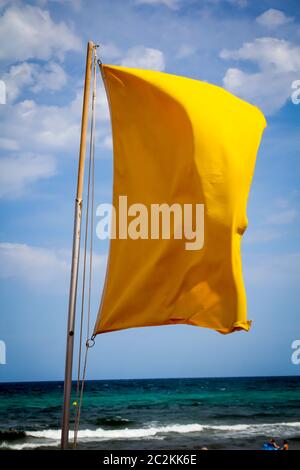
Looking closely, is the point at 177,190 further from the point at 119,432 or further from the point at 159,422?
the point at 159,422

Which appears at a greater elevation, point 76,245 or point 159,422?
point 76,245

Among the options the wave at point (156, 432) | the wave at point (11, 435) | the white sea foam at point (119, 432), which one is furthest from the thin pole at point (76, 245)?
the wave at point (11, 435)

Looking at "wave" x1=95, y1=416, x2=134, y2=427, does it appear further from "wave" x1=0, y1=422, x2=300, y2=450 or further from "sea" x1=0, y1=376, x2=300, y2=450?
"wave" x1=0, y1=422, x2=300, y2=450

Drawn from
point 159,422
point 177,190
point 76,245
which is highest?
point 177,190

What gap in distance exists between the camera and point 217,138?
534 centimetres

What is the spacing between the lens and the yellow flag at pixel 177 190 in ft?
16.9

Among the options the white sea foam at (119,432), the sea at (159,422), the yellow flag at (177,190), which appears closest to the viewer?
the yellow flag at (177,190)

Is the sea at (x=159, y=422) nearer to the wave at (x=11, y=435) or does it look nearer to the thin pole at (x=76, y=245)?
the wave at (x=11, y=435)

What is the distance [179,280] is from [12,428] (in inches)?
1140

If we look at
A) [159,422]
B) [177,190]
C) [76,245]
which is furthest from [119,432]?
[177,190]

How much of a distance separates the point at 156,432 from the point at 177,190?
86.3 ft

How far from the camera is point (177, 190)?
17.5ft

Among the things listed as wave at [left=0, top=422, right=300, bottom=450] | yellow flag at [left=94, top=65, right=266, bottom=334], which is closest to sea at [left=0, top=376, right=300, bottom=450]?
wave at [left=0, top=422, right=300, bottom=450]

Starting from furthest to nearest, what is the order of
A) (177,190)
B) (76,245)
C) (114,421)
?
(114,421), (177,190), (76,245)
